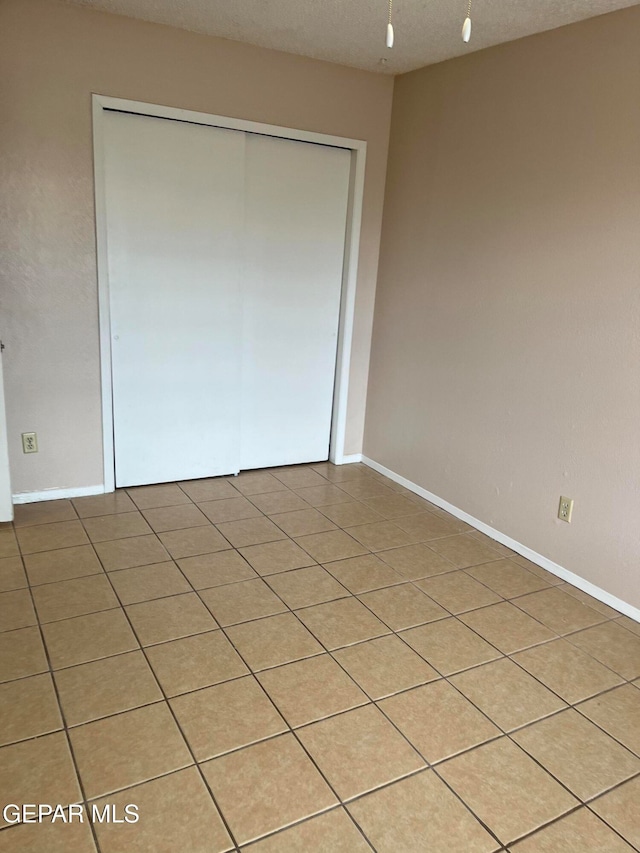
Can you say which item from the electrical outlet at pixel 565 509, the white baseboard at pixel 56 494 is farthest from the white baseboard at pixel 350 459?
the electrical outlet at pixel 565 509

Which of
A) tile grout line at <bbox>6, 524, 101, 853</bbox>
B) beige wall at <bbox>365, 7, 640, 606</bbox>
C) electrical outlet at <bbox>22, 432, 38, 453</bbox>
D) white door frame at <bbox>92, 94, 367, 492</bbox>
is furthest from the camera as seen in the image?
electrical outlet at <bbox>22, 432, 38, 453</bbox>

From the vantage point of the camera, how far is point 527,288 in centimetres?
290

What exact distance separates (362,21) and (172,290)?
1573mm

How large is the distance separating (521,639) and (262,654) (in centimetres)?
97

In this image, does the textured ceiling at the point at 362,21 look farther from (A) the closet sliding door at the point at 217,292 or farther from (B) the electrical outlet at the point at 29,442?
(B) the electrical outlet at the point at 29,442

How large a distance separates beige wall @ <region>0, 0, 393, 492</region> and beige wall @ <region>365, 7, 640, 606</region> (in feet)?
2.56

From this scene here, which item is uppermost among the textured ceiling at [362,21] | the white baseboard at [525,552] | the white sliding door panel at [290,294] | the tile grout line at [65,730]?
the textured ceiling at [362,21]

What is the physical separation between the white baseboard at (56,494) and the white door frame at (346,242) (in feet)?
0.22

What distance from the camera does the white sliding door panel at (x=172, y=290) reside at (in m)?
3.18

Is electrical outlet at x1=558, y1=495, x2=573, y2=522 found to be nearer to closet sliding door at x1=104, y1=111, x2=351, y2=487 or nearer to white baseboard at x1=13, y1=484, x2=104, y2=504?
closet sliding door at x1=104, y1=111, x2=351, y2=487

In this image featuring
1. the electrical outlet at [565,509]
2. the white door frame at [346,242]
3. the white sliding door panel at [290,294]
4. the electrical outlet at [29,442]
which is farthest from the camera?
the white sliding door panel at [290,294]

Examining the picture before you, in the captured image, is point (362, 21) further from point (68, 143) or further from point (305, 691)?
point (305, 691)

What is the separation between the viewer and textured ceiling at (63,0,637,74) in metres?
2.52

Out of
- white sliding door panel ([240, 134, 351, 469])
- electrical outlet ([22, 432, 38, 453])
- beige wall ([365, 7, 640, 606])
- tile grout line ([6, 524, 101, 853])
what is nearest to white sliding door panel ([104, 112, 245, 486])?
white sliding door panel ([240, 134, 351, 469])
